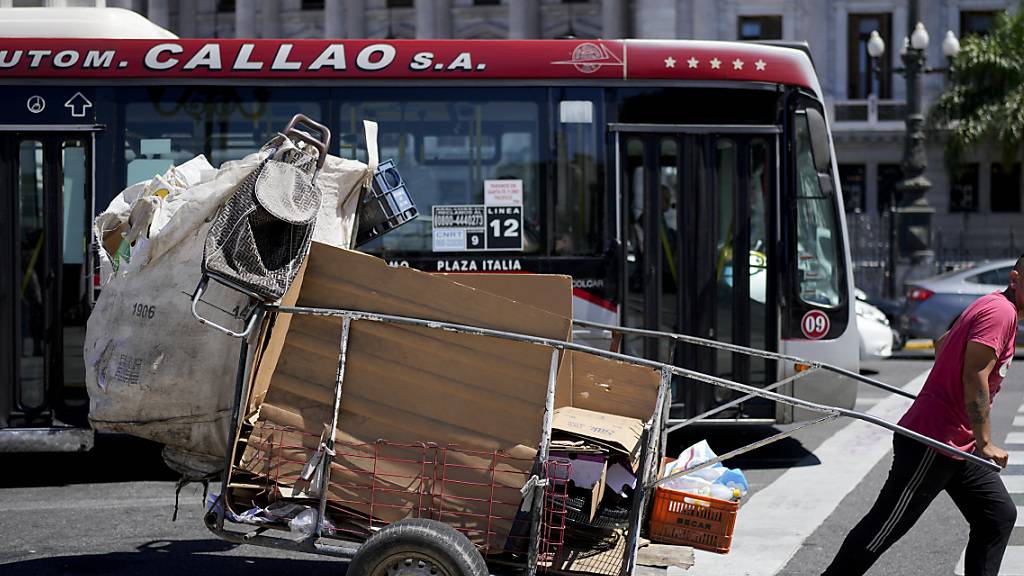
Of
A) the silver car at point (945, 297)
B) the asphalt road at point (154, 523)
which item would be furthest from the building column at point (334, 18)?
the asphalt road at point (154, 523)

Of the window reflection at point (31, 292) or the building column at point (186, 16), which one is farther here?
the building column at point (186, 16)

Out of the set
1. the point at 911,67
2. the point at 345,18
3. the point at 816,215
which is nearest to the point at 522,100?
the point at 816,215

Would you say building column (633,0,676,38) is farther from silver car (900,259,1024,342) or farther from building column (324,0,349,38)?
silver car (900,259,1024,342)

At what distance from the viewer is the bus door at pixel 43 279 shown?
347 inches

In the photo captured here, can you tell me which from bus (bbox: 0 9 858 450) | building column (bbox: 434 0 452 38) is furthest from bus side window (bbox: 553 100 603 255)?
building column (bbox: 434 0 452 38)

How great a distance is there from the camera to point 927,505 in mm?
5164

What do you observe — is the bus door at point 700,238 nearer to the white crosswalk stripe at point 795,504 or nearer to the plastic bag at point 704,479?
the white crosswalk stripe at point 795,504

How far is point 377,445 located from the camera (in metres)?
5.16

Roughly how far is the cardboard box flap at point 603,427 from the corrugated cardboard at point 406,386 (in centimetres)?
39

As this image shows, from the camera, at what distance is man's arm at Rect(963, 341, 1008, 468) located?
5.06 metres

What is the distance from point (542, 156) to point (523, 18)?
136ft

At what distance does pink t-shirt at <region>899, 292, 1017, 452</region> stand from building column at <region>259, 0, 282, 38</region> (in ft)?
155

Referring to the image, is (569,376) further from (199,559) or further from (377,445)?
(199,559)

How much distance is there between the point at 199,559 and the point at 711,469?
9.39 feet
